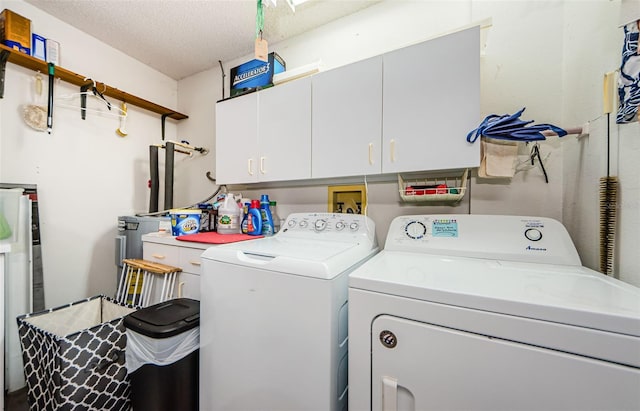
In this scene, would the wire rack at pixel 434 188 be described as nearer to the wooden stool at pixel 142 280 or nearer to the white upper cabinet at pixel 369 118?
the white upper cabinet at pixel 369 118

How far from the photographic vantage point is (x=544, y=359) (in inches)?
23.1

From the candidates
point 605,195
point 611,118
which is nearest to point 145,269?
point 605,195

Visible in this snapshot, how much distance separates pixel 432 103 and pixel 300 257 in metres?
1.02

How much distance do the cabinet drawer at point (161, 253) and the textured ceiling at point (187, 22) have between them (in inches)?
69.1

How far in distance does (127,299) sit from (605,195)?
2.84 metres

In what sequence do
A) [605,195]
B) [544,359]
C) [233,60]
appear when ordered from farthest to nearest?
[233,60] < [605,195] < [544,359]

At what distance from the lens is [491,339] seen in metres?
0.63

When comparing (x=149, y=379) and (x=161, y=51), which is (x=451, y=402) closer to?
(x=149, y=379)

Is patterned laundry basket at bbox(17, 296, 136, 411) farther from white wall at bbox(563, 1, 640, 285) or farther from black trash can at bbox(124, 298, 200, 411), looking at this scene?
white wall at bbox(563, 1, 640, 285)

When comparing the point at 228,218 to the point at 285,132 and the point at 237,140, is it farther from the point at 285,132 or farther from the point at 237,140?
the point at 285,132

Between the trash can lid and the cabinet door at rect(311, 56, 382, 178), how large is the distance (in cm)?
105

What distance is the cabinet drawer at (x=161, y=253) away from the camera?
1655 millimetres

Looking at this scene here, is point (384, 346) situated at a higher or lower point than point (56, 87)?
lower

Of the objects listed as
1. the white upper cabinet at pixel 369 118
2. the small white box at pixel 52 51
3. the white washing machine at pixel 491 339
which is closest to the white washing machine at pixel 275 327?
the white washing machine at pixel 491 339
